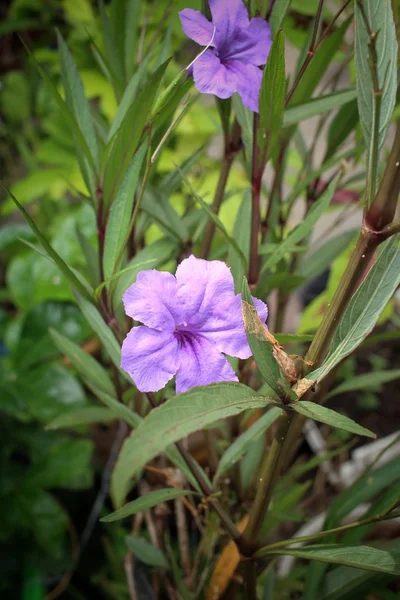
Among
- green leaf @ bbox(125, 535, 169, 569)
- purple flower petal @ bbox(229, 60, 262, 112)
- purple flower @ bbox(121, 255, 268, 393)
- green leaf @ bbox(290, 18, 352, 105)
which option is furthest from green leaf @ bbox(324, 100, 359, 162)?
green leaf @ bbox(125, 535, 169, 569)

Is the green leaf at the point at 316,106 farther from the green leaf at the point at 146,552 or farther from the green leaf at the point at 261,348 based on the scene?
the green leaf at the point at 146,552

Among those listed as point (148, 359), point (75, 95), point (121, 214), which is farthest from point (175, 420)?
point (75, 95)

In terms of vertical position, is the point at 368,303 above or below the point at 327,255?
above

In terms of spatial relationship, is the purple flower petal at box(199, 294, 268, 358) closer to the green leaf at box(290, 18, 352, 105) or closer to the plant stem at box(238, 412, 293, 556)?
the plant stem at box(238, 412, 293, 556)

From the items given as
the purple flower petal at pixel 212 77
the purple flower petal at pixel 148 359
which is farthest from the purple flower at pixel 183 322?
the purple flower petal at pixel 212 77

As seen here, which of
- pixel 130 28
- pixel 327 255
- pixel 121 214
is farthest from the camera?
pixel 327 255

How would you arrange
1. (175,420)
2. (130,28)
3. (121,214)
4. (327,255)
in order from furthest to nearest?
(327,255) → (130,28) → (121,214) → (175,420)

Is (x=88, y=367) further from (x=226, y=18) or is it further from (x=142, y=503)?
(x=226, y=18)
